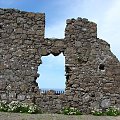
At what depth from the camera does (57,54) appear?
40.3 feet

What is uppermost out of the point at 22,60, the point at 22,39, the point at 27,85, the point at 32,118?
the point at 22,39

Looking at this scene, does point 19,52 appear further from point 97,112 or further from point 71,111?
point 97,112

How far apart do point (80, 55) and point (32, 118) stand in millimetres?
3923

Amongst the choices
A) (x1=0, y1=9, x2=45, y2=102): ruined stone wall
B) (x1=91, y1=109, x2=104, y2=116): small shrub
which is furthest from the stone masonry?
(x1=91, y1=109, x2=104, y2=116): small shrub

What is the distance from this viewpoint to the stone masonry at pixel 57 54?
11867mm

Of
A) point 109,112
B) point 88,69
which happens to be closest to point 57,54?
point 88,69

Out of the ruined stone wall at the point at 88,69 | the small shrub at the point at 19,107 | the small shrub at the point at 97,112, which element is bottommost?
the small shrub at the point at 97,112

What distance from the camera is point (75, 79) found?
12.2 m

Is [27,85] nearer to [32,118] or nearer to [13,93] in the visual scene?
[13,93]

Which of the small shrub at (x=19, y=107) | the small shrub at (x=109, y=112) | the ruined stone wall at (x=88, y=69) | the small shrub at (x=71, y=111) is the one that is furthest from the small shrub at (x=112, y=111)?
the small shrub at (x=19, y=107)

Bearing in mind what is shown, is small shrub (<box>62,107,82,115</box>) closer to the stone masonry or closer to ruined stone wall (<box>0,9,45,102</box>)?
the stone masonry

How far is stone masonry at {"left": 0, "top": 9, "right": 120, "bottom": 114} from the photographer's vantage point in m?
11.9

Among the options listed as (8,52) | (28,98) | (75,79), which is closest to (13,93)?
(28,98)

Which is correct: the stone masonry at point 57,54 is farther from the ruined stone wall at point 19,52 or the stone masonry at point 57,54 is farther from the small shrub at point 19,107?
the small shrub at point 19,107
